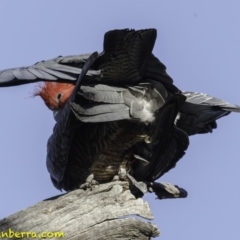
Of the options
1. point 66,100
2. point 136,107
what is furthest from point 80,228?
point 66,100

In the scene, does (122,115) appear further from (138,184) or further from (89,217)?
(89,217)

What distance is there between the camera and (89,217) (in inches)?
218

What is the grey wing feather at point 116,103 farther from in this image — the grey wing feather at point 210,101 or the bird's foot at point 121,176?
the bird's foot at point 121,176

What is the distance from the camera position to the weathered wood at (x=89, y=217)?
5332 millimetres

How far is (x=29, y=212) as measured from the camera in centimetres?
542

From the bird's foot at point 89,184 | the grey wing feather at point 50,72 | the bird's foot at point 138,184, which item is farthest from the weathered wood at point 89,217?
the grey wing feather at point 50,72

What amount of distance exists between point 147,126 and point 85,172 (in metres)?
0.73

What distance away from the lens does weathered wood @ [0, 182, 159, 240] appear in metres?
5.33

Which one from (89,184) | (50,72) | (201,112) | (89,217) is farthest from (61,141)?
(201,112)

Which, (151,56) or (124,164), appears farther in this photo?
(124,164)

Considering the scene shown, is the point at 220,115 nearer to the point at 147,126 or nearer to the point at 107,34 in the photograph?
the point at 147,126

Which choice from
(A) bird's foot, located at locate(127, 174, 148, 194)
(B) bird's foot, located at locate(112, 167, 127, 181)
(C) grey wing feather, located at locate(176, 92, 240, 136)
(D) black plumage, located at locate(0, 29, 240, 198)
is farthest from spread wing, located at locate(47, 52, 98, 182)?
(C) grey wing feather, located at locate(176, 92, 240, 136)

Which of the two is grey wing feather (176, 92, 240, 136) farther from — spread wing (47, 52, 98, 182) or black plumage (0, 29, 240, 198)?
spread wing (47, 52, 98, 182)

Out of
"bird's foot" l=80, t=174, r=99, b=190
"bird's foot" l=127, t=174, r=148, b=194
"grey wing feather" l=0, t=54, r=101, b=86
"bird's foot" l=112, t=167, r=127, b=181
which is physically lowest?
"bird's foot" l=127, t=174, r=148, b=194
